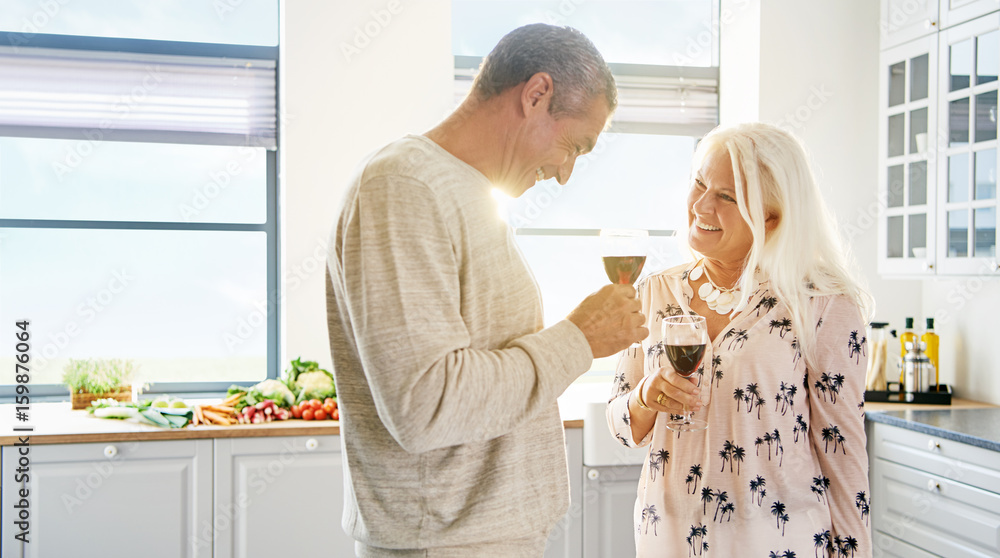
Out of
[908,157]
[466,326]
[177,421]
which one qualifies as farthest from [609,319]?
[908,157]

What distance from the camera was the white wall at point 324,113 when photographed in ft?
10.7

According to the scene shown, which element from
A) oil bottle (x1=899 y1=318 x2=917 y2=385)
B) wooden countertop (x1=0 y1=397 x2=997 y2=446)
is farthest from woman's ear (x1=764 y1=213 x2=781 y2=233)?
oil bottle (x1=899 y1=318 x2=917 y2=385)

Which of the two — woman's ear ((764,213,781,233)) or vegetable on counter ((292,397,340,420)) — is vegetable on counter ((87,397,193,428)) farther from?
woman's ear ((764,213,781,233))

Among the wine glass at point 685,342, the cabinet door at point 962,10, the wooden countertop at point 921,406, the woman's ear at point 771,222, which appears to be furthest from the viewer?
the wooden countertop at point 921,406

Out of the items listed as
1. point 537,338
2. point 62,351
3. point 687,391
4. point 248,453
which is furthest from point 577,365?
point 62,351

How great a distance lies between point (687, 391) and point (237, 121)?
107 inches

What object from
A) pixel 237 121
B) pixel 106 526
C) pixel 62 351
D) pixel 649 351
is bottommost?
pixel 106 526

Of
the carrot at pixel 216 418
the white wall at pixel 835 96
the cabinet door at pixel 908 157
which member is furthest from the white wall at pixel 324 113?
the cabinet door at pixel 908 157

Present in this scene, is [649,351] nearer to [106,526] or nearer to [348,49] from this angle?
[106,526]

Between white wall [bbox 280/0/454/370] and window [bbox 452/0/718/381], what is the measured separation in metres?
0.52

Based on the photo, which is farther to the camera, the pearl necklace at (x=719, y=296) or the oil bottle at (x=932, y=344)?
the oil bottle at (x=932, y=344)

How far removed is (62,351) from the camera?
348 cm

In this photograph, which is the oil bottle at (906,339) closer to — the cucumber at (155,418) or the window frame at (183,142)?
the window frame at (183,142)

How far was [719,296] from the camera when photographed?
1.51m
